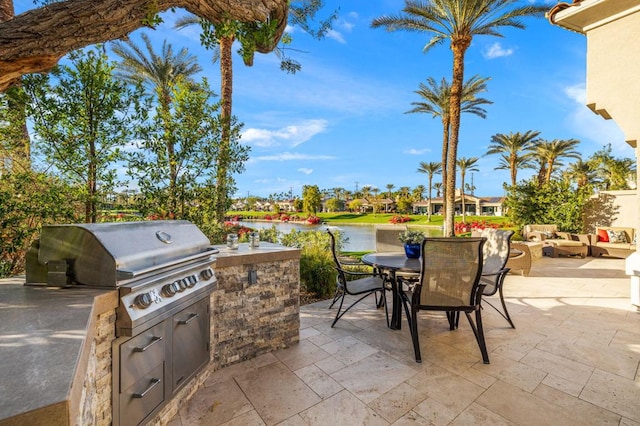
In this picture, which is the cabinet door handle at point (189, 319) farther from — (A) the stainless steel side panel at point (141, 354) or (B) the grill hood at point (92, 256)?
(B) the grill hood at point (92, 256)

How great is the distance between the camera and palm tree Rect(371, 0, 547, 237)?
832cm

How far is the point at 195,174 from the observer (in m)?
3.93

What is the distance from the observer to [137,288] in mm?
1529

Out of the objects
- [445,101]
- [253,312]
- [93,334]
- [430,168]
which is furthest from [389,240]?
[430,168]

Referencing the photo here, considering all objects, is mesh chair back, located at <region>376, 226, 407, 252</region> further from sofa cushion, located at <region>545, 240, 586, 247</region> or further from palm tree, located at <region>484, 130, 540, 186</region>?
palm tree, located at <region>484, 130, 540, 186</region>

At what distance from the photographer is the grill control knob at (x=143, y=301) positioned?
1.53m

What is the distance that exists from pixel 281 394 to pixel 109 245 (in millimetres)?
1581

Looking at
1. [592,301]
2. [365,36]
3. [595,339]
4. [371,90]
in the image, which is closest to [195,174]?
[595,339]

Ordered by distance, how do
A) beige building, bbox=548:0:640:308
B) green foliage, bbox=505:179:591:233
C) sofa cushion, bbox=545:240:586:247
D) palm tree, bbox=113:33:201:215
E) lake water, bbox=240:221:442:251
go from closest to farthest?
1. beige building, bbox=548:0:640:308
2. lake water, bbox=240:221:442:251
3. sofa cushion, bbox=545:240:586:247
4. green foliage, bbox=505:179:591:233
5. palm tree, bbox=113:33:201:215

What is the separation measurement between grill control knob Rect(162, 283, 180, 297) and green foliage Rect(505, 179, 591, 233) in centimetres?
1204

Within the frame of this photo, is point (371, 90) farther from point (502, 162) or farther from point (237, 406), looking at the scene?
point (502, 162)

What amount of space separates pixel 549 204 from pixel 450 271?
1085 cm

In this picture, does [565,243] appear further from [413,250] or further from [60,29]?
[60,29]

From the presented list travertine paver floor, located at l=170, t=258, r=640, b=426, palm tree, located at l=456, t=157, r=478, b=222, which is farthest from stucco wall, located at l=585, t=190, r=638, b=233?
palm tree, located at l=456, t=157, r=478, b=222
